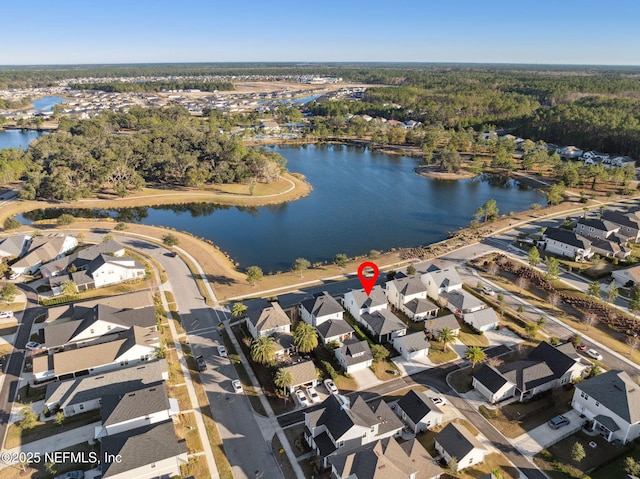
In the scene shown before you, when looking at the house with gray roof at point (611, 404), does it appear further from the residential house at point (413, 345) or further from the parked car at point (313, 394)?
the parked car at point (313, 394)

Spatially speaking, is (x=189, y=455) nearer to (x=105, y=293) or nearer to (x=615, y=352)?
(x=105, y=293)

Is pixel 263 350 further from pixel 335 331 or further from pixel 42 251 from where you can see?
pixel 42 251

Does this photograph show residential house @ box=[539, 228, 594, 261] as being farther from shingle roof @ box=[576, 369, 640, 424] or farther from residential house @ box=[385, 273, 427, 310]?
shingle roof @ box=[576, 369, 640, 424]

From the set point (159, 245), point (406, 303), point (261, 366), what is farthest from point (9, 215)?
point (406, 303)

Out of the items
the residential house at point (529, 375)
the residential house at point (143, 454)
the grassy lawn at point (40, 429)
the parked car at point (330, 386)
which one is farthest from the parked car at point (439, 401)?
the grassy lawn at point (40, 429)

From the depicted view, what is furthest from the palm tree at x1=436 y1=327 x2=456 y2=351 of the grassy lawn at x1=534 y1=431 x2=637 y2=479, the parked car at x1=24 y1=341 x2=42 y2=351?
the parked car at x1=24 y1=341 x2=42 y2=351

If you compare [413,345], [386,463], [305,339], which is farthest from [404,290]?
[386,463]
